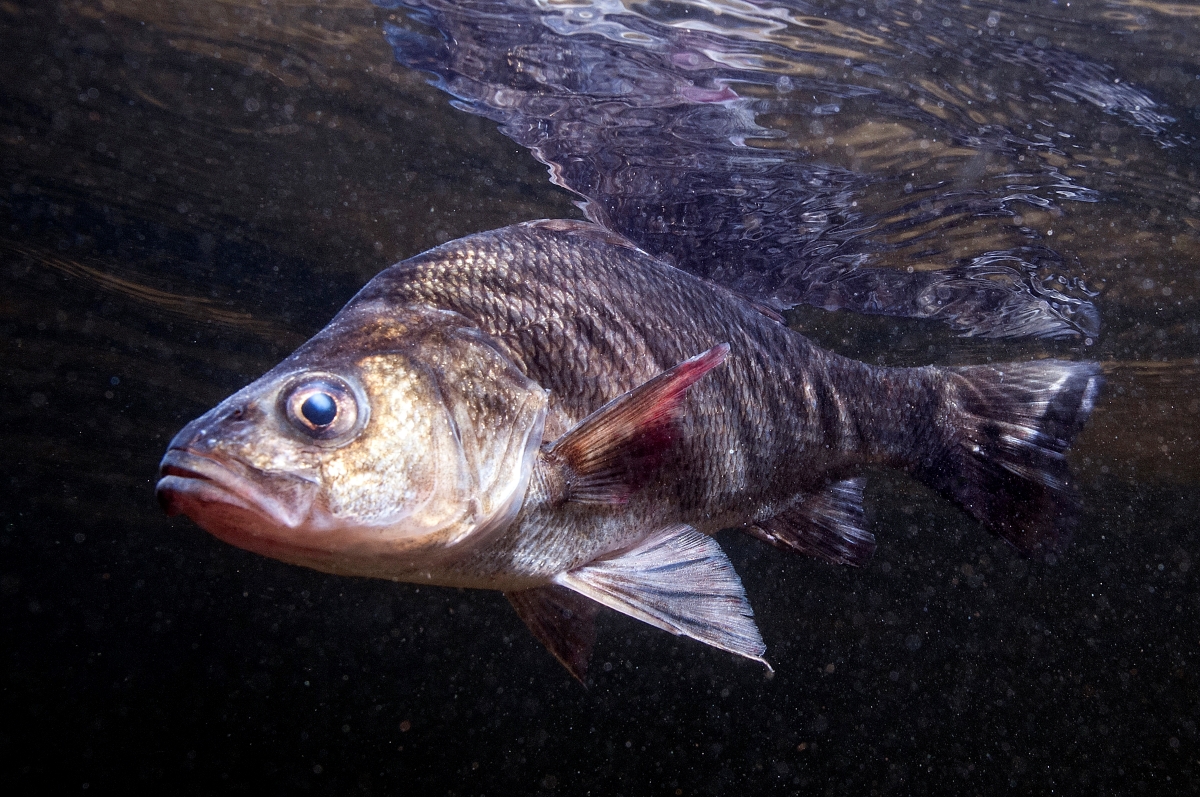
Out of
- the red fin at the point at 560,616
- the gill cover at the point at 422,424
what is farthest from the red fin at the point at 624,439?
the red fin at the point at 560,616

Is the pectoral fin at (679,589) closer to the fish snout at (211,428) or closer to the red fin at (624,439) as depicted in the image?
the red fin at (624,439)

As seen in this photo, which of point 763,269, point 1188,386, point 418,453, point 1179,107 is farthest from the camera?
point 1188,386

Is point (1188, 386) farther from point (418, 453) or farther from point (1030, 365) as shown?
point (418, 453)

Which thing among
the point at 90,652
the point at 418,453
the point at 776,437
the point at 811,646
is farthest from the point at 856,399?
the point at 90,652

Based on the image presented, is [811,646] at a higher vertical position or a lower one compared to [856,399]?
lower

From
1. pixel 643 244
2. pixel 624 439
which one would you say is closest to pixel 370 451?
pixel 624 439

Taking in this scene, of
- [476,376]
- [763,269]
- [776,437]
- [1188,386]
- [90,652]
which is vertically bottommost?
[90,652]
